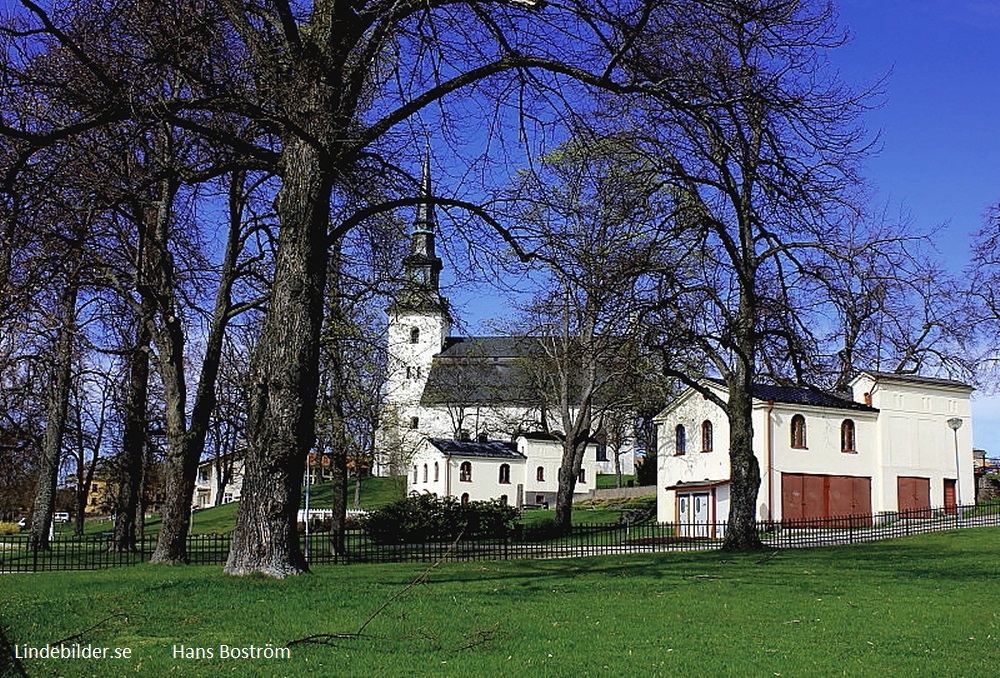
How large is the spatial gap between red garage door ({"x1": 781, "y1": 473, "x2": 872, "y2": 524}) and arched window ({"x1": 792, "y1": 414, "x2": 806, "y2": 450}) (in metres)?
1.17

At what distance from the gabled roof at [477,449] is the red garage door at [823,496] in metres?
31.9

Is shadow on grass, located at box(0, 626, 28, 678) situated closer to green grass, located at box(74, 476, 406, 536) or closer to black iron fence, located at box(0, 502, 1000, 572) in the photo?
black iron fence, located at box(0, 502, 1000, 572)

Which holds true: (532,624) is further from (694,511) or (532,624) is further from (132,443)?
(694,511)

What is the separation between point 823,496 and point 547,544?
14141 millimetres

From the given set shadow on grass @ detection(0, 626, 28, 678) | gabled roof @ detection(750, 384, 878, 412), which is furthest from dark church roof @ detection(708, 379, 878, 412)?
shadow on grass @ detection(0, 626, 28, 678)

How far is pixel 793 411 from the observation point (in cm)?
3753

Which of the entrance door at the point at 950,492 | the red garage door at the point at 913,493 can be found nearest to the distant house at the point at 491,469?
the red garage door at the point at 913,493

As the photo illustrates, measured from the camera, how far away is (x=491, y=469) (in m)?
66.9

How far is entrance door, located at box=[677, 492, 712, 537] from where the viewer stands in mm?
36469

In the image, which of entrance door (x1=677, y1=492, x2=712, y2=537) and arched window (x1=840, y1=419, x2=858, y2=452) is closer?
entrance door (x1=677, y1=492, x2=712, y2=537)

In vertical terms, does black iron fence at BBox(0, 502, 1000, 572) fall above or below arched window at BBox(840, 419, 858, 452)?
below

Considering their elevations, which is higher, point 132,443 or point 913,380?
point 913,380

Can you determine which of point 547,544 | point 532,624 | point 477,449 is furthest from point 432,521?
point 477,449

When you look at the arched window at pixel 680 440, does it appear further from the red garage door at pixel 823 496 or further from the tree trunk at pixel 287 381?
the tree trunk at pixel 287 381
